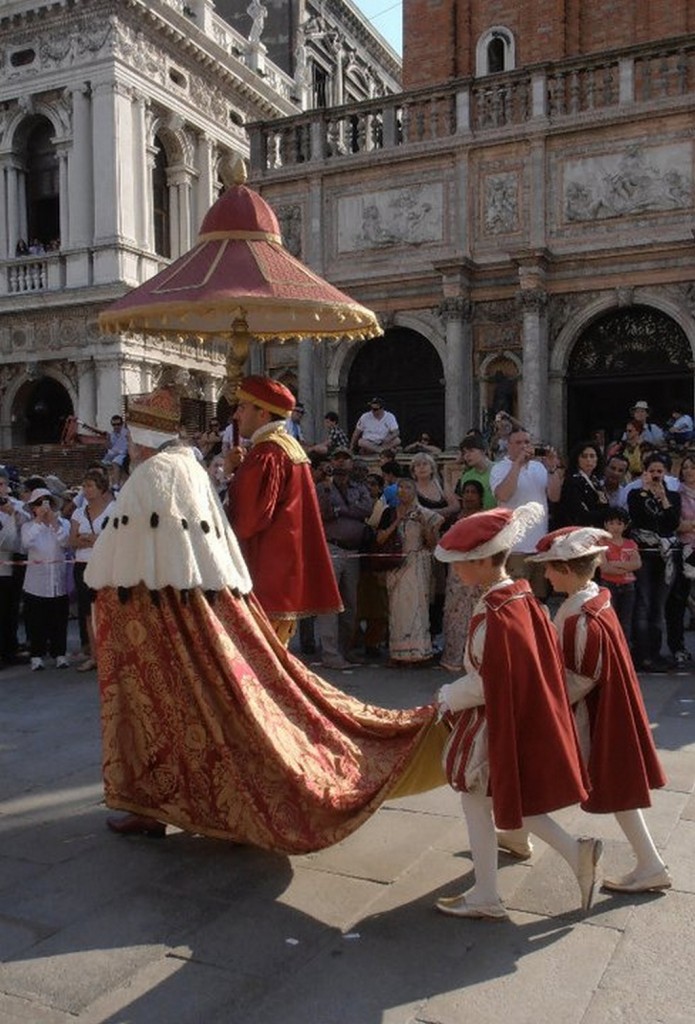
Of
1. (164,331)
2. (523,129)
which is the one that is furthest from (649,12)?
(164,331)

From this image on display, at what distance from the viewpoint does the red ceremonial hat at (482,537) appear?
138 inches

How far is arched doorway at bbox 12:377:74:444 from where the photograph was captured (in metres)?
25.9

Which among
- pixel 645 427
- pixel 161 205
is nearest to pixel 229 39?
pixel 161 205

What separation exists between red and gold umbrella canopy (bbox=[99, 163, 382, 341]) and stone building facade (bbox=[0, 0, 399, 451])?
56.8 feet

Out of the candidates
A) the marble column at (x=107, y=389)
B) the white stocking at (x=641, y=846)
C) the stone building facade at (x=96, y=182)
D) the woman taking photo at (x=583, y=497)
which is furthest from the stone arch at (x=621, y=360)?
the white stocking at (x=641, y=846)

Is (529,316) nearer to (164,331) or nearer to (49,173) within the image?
(164,331)

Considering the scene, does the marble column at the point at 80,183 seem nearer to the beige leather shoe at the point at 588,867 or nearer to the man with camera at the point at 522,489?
the man with camera at the point at 522,489

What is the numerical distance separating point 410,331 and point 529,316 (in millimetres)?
2309

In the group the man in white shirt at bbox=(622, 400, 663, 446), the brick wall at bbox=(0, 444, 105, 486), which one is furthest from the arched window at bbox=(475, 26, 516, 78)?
the brick wall at bbox=(0, 444, 105, 486)

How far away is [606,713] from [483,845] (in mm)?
679

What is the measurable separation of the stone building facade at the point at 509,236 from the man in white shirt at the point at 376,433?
2389mm

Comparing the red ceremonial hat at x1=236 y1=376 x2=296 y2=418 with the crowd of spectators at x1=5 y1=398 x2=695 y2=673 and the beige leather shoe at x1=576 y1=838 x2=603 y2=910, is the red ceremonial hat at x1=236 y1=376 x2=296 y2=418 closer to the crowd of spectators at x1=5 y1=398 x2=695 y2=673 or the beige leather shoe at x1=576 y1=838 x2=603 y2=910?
the beige leather shoe at x1=576 y1=838 x2=603 y2=910

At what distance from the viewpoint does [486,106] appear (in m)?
16.0

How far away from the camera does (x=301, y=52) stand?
31.2 meters
